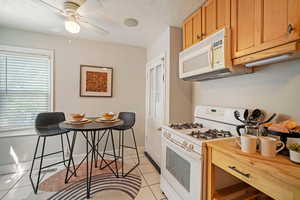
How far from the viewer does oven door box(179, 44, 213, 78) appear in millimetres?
1454

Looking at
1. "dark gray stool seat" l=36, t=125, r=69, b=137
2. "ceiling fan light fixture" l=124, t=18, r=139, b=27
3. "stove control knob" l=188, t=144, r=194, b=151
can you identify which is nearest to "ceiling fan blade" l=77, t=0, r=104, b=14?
"ceiling fan light fixture" l=124, t=18, r=139, b=27

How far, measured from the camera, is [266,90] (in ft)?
4.11

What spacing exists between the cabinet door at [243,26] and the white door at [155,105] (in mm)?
1224

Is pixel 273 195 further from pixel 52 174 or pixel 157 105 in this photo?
pixel 52 174

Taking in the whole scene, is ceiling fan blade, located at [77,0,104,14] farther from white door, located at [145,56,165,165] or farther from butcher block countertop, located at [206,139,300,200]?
butcher block countertop, located at [206,139,300,200]

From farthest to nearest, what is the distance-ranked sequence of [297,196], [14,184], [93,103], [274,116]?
[93,103] → [14,184] → [274,116] → [297,196]

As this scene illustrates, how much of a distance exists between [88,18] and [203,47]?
5.63 ft

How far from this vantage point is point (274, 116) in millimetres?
1154

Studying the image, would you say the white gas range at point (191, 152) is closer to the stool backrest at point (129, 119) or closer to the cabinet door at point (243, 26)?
the cabinet door at point (243, 26)

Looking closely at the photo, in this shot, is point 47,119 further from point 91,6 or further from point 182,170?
point 182,170

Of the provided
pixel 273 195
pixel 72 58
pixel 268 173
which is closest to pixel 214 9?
pixel 268 173

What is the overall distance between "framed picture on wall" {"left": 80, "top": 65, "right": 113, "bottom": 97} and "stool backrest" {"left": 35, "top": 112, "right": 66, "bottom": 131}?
645 millimetres

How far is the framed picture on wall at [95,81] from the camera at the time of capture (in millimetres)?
2826

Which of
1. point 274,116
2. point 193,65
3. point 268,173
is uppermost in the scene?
point 193,65
